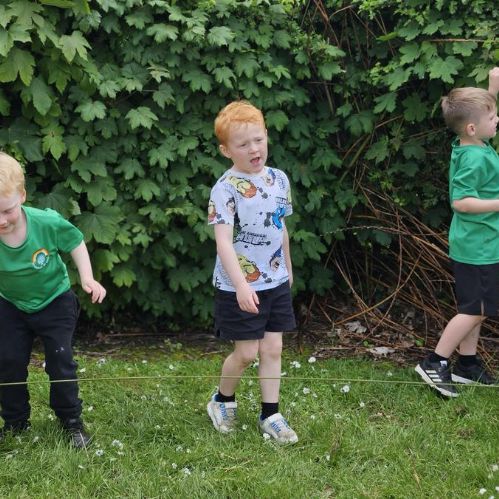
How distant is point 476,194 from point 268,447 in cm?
152

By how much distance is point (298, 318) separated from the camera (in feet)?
16.2

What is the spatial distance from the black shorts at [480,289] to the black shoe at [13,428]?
214 cm

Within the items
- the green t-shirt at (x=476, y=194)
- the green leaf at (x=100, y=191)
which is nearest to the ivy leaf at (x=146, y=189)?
the green leaf at (x=100, y=191)

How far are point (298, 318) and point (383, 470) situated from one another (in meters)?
2.04

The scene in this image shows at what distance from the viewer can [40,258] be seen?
304 cm

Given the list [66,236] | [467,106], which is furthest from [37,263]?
[467,106]

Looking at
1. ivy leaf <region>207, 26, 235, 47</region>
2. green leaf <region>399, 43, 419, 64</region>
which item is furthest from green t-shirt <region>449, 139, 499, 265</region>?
ivy leaf <region>207, 26, 235, 47</region>

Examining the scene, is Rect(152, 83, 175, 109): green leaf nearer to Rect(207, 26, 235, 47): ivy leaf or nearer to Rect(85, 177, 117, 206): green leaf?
Rect(207, 26, 235, 47): ivy leaf

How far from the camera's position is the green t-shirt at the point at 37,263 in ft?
9.84

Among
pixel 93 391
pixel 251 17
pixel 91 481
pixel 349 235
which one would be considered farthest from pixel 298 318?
pixel 91 481

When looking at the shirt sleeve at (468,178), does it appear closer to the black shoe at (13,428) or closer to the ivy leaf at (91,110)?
the ivy leaf at (91,110)

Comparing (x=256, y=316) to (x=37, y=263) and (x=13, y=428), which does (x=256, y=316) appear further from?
(x=13, y=428)

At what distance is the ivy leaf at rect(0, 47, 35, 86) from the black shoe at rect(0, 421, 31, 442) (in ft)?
5.75

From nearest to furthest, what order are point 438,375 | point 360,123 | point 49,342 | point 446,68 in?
point 49,342
point 438,375
point 446,68
point 360,123
